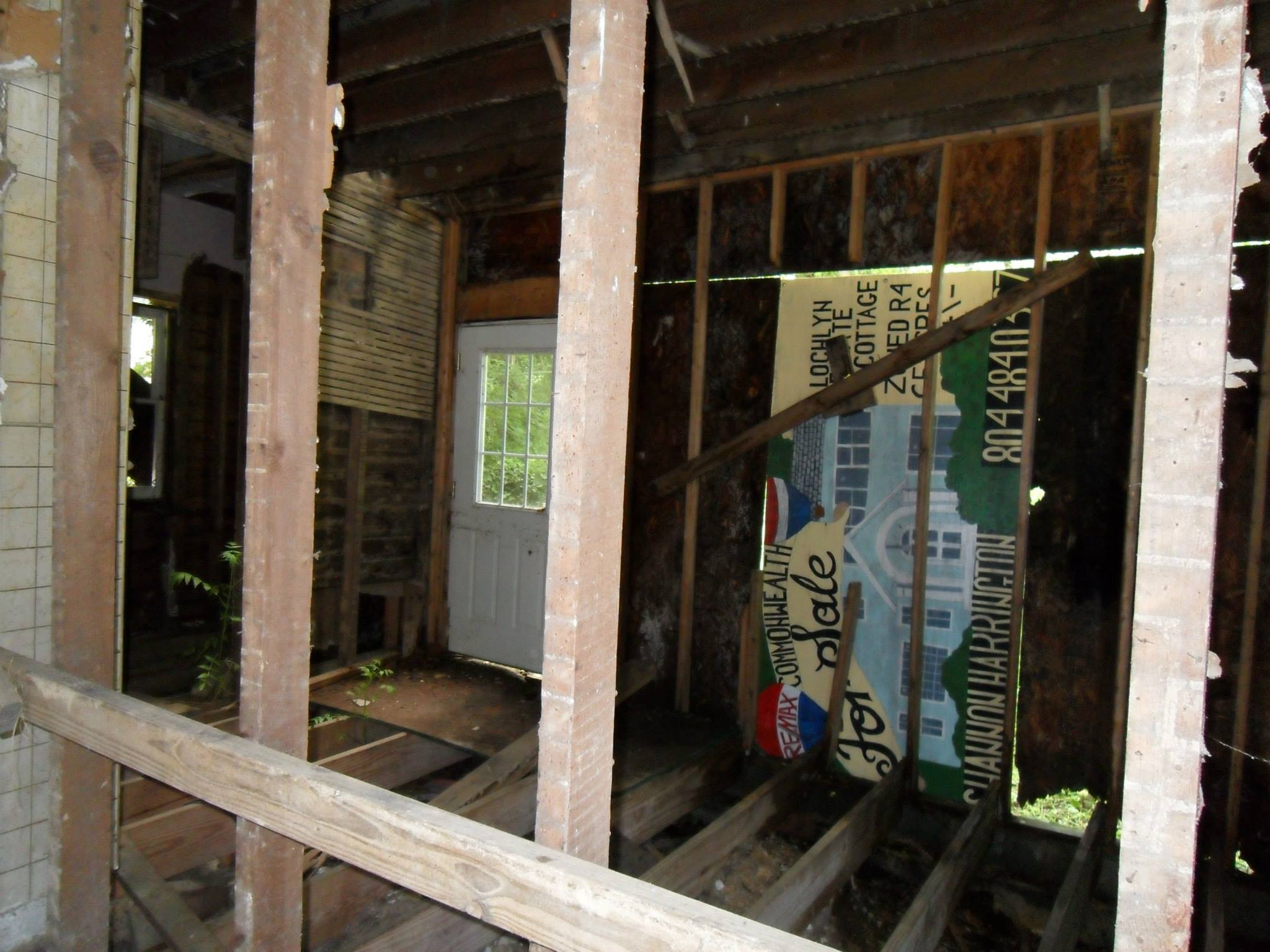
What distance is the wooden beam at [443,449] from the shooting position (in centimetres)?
532

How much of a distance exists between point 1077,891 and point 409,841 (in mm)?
2459

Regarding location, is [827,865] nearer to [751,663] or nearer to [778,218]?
[751,663]

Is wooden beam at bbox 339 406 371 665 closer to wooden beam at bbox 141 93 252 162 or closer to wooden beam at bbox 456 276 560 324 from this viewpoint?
wooden beam at bbox 456 276 560 324

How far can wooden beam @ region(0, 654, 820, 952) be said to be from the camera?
857 millimetres

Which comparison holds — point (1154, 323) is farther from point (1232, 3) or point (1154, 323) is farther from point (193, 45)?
point (193, 45)

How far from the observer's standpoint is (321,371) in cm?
456

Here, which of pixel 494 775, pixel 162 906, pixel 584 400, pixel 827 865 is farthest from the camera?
pixel 494 775

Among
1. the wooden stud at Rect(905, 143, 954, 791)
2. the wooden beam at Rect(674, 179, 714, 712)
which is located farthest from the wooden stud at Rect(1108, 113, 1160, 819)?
the wooden beam at Rect(674, 179, 714, 712)

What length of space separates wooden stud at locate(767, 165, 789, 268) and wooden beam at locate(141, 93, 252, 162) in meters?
2.81

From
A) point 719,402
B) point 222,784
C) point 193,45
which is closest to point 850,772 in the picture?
point 719,402

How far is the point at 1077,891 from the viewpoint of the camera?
251 cm

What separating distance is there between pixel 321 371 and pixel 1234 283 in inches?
180

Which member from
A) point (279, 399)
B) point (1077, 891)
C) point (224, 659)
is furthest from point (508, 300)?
point (1077, 891)

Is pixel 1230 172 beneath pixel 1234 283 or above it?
above
